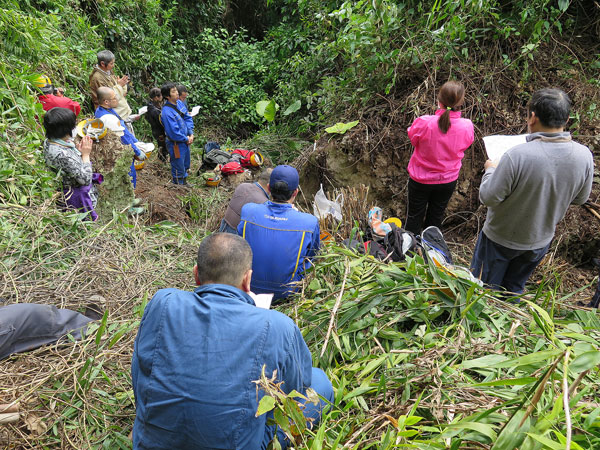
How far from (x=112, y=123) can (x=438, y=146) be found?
12.1 feet

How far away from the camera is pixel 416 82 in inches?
203

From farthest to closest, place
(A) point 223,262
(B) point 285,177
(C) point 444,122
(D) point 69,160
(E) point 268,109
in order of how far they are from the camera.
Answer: (E) point 268,109, (D) point 69,160, (C) point 444,122, (B) point 285,177, (A) point 223,262

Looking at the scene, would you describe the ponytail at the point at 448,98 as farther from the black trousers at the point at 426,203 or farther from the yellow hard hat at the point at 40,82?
the yellow hard hat at the point at 40,82

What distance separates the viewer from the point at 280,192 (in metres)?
3.10

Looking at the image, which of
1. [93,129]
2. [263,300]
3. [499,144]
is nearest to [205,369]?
[263,300]

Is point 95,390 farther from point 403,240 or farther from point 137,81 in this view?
point 137,81

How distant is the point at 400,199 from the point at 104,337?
11.9ft

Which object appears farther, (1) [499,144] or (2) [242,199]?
(2) [242,199]

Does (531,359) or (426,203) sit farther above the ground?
(531,359)

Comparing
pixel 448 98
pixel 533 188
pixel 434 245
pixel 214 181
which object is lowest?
pixel 214 181

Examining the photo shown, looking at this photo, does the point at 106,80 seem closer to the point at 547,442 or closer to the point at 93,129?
the point at 93,129

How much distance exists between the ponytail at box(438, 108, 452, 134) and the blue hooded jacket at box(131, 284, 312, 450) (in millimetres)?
2792

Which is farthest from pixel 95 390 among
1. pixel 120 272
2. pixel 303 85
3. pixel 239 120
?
pixel 239 120

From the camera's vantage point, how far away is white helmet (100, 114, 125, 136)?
498cm
